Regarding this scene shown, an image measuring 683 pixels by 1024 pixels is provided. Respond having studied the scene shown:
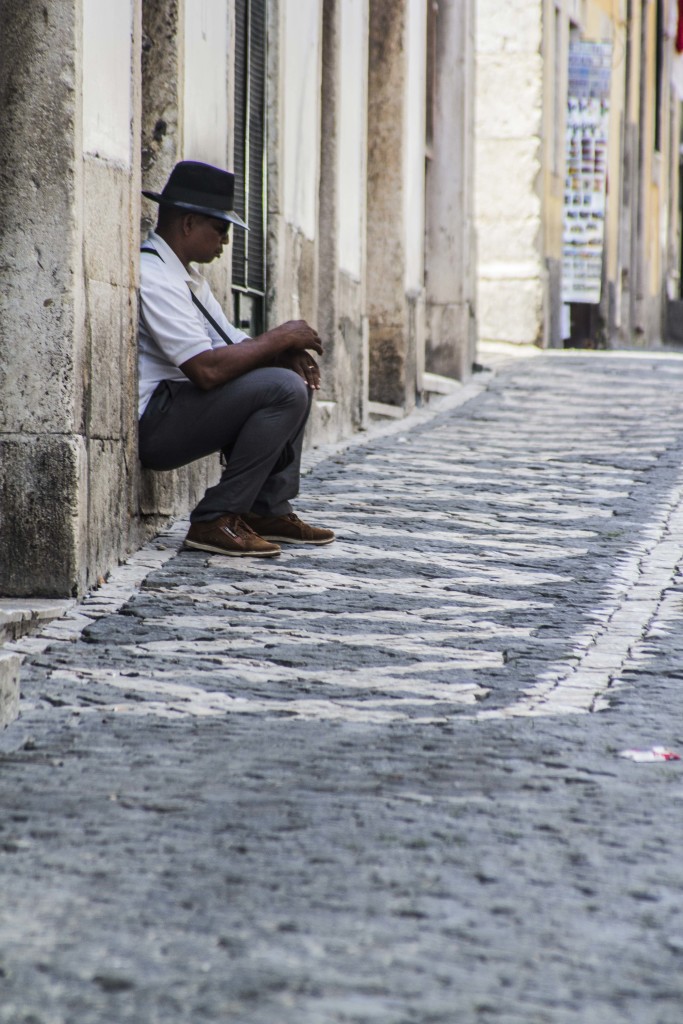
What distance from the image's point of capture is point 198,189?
5.76 metres

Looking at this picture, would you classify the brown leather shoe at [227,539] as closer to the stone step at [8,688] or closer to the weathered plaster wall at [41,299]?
the weathered plaster wall at [41,299]

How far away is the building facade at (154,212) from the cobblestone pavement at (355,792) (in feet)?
1.16

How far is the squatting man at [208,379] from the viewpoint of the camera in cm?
558

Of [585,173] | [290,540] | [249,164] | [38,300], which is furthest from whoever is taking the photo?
[585,173]

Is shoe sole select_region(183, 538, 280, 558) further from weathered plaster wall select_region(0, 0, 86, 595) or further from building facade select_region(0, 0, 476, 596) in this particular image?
weathered plaster wall select_region(0, 0, 86, 595)

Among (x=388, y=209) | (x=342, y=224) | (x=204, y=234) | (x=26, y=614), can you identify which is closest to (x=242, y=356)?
(x=204, y=234)

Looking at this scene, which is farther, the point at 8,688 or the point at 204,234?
the point at 204,234

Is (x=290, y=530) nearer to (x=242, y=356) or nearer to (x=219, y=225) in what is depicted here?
(x=242, y=356)

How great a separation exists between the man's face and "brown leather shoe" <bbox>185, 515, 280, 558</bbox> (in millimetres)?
934

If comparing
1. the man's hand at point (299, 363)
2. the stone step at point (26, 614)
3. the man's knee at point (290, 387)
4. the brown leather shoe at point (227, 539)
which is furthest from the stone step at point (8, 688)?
the man's hand at point (299, 363)

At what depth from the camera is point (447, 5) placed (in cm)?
1403

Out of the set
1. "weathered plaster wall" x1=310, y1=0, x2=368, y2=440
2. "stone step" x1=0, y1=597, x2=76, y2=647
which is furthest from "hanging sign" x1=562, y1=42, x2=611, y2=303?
"stone step" x1=0, y1=597, x2=76, y2=647

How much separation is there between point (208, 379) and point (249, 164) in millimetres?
3022

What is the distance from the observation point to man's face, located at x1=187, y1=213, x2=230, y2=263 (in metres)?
5.75
